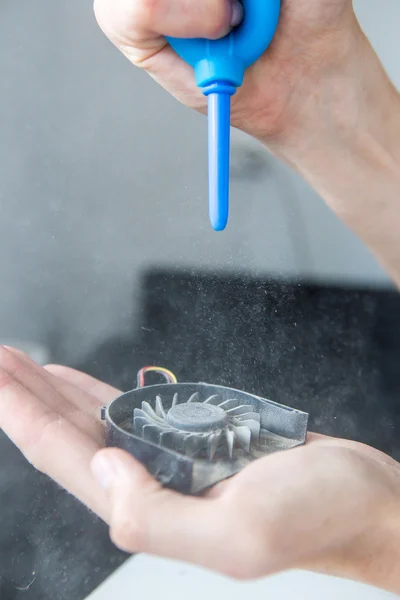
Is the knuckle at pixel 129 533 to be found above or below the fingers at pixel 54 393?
below

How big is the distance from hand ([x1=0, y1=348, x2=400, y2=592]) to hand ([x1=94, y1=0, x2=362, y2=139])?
284 millimetres

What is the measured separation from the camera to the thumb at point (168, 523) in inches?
13.0

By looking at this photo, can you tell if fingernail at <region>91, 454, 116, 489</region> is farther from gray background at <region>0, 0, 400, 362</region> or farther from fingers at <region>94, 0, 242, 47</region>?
fingers at <region>94, 0, 242, 47</region>

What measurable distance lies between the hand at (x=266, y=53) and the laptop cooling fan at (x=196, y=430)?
27 cm

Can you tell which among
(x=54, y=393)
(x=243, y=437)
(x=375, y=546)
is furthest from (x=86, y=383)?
(x=375, y=546)

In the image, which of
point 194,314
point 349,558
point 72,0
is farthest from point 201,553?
point 72,0

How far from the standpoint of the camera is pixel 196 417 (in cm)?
47

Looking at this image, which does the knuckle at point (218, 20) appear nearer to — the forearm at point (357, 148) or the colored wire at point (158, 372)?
the forearm at point (357, 148)

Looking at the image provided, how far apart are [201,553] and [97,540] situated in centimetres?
18

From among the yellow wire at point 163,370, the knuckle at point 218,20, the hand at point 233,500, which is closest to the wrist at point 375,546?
the hand at point 233,500

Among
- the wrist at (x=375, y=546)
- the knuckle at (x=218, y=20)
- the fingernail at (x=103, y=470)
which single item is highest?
the knuckle at (x=218, y=20)

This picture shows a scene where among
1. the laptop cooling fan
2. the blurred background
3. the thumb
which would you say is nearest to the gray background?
the blurred background

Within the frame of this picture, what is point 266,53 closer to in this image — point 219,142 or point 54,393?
point 219,142

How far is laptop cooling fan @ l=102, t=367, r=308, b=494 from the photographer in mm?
390
